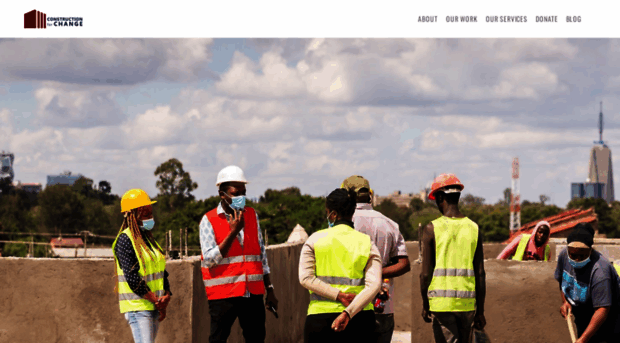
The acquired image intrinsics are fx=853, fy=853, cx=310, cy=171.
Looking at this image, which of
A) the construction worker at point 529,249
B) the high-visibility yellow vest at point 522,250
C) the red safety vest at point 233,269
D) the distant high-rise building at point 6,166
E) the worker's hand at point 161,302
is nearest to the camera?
the worker's hand at point 161,302

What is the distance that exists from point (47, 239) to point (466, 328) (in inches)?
4354

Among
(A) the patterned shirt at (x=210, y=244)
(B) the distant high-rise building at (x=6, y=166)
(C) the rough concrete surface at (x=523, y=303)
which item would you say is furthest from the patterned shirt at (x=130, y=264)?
(B) the distant high-rise building at (x=6, y=166)

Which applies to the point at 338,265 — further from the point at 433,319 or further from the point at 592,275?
the point at 592,275

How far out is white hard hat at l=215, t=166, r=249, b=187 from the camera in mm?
6309

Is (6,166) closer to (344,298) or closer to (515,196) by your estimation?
(515,196)

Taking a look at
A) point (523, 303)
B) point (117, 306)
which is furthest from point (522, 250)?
point (117, 306)

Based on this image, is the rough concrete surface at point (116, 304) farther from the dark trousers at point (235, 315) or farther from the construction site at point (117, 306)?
the dark trousers at point (235, 315)

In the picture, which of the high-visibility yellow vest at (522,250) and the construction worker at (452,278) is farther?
the high-visibility yellow vest at (522,250)

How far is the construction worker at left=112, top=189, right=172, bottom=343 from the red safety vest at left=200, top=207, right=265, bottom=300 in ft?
1.27

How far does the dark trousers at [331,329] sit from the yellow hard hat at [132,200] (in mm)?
1653

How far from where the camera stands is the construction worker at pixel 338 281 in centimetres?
516

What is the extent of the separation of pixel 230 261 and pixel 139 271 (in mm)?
681
